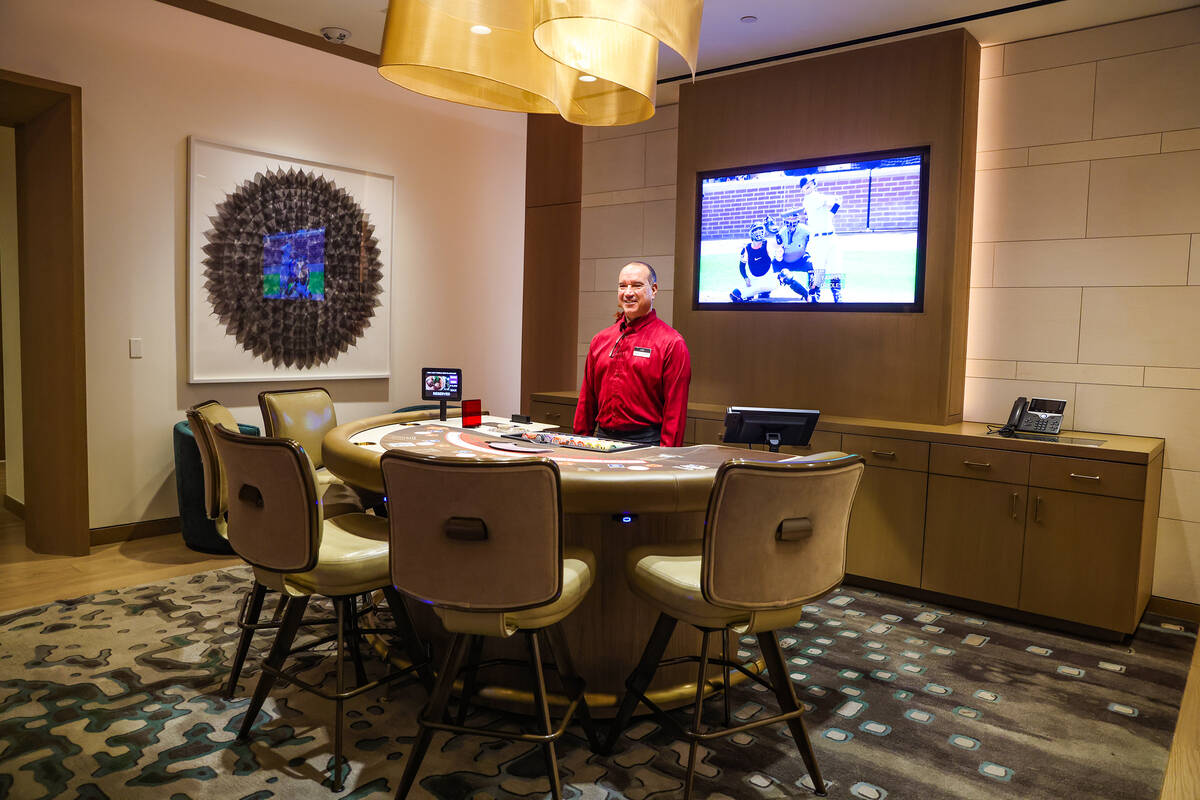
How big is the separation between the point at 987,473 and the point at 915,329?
94 cm

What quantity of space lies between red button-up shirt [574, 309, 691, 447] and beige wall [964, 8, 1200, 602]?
1.95 metres

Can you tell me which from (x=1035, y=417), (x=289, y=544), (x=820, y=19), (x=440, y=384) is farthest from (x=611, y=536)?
(x=820, y=19)

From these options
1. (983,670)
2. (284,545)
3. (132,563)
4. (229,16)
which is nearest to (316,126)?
(229,16)

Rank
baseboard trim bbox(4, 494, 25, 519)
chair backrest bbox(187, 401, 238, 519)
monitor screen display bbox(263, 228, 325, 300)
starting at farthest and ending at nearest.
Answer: baseboard trim bbox(4, 494, 25, 519)
monitor screen display bbox(263, 228, 325, 300)
chair backrest bbox(187, 401, 238, 519)

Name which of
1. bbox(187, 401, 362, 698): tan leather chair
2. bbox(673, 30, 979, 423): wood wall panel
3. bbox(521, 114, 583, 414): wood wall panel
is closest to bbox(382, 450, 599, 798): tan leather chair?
bbox(187, 401, 362, 698): tan leather chair

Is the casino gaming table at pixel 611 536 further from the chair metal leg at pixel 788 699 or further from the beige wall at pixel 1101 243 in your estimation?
the beige wall at pixel 1101 243

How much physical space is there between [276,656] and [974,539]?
130 inches

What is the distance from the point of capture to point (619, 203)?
19.8 ft

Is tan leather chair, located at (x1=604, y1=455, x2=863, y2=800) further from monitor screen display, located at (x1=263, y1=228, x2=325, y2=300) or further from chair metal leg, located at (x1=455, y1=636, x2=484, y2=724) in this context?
monitor screen display, located at (x1=263, y1=228, x2=325, y2=300)

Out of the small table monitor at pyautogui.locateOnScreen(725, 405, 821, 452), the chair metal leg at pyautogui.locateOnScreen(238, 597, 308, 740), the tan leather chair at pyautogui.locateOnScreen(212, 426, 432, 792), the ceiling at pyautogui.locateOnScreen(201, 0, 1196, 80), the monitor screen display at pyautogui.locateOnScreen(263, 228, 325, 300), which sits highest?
the ceiling at pyautogui.locateOnScreen(201, 0, 1196, 80)

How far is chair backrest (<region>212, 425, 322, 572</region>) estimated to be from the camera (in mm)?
2354

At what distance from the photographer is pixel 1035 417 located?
4113mm

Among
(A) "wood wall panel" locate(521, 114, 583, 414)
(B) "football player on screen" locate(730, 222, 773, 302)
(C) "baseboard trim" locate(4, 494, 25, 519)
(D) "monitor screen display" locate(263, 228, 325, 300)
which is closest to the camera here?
(B) "football player on screen" locate(730, 222, 773, 302)

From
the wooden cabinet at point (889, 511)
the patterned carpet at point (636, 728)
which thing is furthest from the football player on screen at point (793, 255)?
the patterned carpet at point (636, 728)
